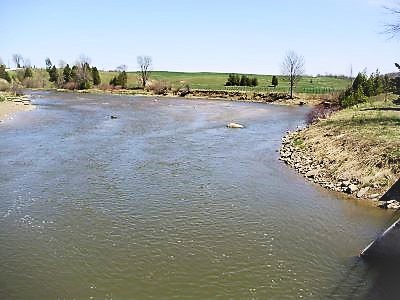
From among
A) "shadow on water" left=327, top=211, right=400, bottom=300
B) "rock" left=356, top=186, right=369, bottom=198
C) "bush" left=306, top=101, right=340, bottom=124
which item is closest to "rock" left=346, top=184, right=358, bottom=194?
"rock" left=356, top=186, right=369, bottom=198

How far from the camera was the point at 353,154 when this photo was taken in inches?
922

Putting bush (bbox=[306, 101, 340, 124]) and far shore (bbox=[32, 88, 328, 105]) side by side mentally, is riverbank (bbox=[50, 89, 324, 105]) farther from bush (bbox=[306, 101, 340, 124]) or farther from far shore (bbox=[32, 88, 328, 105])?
bush (bbox=[306, 101, 340, 124])

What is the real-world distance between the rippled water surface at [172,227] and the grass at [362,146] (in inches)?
90.0

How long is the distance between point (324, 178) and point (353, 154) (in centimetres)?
261

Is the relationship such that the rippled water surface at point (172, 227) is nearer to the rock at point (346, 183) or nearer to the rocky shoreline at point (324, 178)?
the rocky shoreline at point (324, 178)

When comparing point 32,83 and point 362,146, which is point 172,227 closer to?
point 362,146

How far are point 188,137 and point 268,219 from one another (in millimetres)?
19596

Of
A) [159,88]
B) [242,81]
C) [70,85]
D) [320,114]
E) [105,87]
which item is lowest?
[320,114]

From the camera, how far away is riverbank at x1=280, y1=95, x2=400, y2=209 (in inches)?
774

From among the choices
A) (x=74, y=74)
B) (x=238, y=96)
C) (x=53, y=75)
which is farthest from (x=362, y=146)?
(x=53, y=75)

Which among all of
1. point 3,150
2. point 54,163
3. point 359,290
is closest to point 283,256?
point 359,290

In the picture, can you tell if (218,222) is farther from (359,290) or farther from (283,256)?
(359,290)

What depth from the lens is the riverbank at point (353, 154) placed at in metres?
19.7

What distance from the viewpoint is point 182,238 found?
14.6 m
